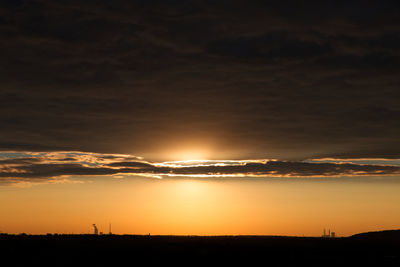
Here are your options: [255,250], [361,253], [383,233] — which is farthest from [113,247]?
[383,233]

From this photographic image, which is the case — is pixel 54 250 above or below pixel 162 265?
above

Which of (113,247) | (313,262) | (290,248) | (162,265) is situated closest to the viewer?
(162,265)

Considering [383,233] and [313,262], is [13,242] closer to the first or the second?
[313,262]

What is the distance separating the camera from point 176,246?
67375mm

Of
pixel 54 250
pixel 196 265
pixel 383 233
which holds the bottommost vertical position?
pixel 196 265

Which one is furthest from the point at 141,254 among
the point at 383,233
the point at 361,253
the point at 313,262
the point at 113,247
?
the point at 383,233

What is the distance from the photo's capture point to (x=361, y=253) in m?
66.9

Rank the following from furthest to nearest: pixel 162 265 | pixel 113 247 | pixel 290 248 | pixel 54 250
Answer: pixel 290 248
pixel 113 247
pixel 54 250
pixel 162 265

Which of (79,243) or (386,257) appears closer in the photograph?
(386,257)

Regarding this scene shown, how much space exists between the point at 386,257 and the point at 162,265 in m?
27.0

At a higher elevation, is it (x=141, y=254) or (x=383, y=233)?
(x=383, y=233)

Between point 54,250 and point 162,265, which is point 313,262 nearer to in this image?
point 162,265

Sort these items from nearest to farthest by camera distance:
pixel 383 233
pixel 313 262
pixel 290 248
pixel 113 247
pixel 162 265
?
1. pixel 162 265
2. pixel 313 262
3. pixel 113 247
4. pixel 290 248
5. pixel 383 233

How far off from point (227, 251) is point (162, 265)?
14131 mm
